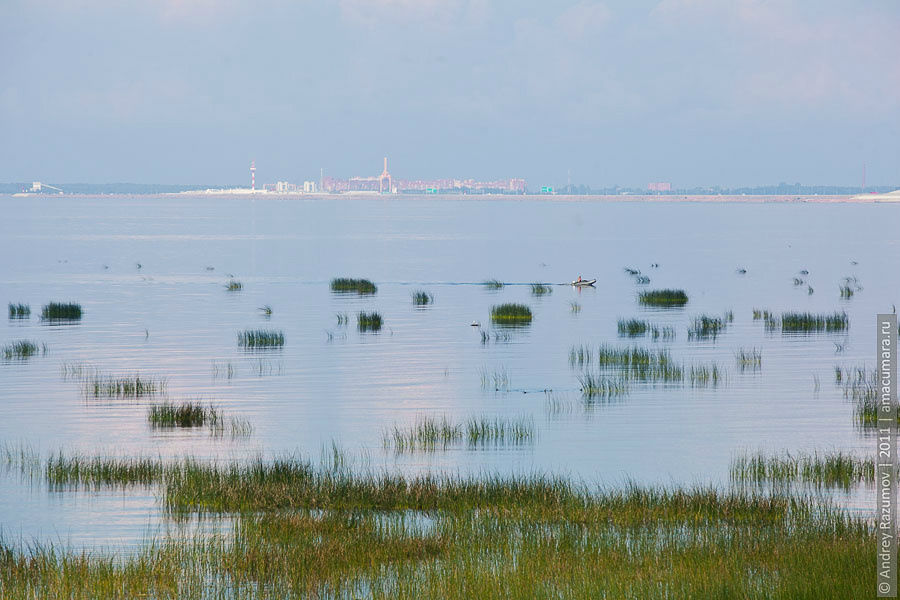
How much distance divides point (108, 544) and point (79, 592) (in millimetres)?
2727

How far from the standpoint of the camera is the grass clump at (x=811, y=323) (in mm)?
36031

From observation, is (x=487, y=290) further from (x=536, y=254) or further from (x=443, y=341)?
(x=536, y=254)

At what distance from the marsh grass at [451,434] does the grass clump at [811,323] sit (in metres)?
18.5

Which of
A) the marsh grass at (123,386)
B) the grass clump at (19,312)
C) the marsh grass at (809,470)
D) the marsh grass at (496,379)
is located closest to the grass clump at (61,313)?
the grass clump at (19,312)

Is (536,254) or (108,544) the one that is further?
(536,254)

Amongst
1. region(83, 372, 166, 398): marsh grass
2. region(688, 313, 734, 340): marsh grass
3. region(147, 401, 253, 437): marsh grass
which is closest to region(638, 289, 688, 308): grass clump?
region(688, 313, 734, 340): marsh grass

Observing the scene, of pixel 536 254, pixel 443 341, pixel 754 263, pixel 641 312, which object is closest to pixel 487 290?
pixel 641 312

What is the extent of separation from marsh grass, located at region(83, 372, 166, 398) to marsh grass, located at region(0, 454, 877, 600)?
875 cm

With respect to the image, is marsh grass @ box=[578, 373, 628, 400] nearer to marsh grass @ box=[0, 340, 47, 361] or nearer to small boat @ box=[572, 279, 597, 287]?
marsh grass @ box=[0, 340, 47, 361]

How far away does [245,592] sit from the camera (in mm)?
10055

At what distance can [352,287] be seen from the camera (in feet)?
174

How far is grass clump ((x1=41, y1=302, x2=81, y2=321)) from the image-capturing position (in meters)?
39.5

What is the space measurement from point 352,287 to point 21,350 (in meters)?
23.9

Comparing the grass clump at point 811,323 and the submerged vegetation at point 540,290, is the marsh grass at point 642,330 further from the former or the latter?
the submerged vegetation at point 540,290
